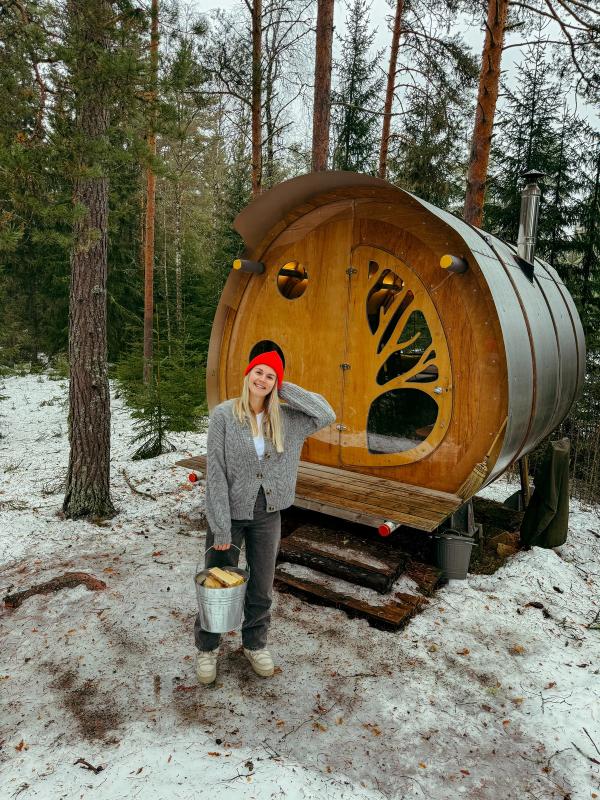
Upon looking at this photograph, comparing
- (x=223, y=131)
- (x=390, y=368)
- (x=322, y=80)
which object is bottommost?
(x=390, y=368)

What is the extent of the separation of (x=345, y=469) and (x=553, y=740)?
299 cm

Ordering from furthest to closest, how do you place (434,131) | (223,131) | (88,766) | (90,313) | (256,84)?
1. (223,131)
2. (434,131)
3. (256,84)
4. (90,313)
5. (88,766)

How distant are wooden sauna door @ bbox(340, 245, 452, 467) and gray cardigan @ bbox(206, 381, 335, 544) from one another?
212 centimetres

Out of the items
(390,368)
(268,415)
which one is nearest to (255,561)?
(268,415)

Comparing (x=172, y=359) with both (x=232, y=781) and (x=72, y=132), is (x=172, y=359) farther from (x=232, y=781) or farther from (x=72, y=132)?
(x=232, y=781)

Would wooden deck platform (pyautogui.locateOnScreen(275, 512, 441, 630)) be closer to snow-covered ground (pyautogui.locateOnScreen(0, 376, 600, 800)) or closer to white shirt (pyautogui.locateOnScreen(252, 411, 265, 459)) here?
snow-covered ground (pyautogui.locateOnScreen(0, 376, 600, 800))

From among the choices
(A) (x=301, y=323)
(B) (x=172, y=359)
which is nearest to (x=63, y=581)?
(A) (x=301, y=323)

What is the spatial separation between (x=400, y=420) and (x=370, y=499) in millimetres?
961

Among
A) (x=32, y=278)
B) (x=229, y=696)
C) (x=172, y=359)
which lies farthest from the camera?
(x=32, y=278)

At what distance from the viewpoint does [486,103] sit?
7055 millimetres

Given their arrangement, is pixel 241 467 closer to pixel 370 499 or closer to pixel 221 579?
pixel 221 579

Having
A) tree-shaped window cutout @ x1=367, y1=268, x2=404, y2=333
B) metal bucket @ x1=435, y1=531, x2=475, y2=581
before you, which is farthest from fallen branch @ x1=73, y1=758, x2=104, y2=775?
tree-shaped window cutout @ x1=367, y1=268, x2=404, y2=333

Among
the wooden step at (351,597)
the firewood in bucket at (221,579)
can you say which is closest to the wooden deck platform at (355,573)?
the wooden step at (351,597)

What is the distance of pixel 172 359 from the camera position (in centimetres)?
786
